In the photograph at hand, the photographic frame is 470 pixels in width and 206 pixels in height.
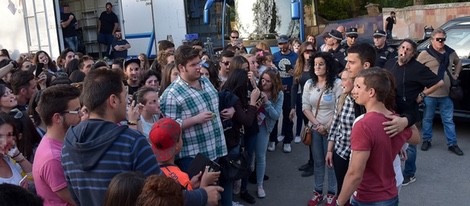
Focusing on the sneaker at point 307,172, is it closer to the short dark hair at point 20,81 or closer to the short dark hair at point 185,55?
the short dark hair at point 185,55

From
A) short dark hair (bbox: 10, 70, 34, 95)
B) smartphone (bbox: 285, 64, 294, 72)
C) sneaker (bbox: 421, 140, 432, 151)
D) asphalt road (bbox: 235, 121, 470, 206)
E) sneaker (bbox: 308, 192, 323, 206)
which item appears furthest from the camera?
smartphone (bbox: 285, 64, 294, 72)

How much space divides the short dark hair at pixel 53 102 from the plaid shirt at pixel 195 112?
1.11 m

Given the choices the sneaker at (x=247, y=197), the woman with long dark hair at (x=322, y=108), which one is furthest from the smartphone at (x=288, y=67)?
the sneaker at (x=247, y=197)

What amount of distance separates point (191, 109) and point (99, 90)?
5.03ft

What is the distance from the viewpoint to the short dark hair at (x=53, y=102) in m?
2.78

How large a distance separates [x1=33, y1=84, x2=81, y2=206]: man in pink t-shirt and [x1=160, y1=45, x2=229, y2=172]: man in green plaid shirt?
1.08 meters

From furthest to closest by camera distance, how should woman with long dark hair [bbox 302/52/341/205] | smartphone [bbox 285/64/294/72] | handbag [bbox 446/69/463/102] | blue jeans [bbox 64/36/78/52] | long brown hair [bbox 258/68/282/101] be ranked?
blue jeans [bbox 64/36/78/52]
smartphone [bbox 285/64/294/72]
handbag [bbox 446/69/463/102]
long brown hair [bbox 258/68/282/101]
woman with long dark hair [bbox 302/52/341/205]

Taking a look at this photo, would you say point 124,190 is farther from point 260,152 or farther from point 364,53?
point 260,152

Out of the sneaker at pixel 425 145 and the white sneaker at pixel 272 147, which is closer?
the sneaker at pixel 425 145

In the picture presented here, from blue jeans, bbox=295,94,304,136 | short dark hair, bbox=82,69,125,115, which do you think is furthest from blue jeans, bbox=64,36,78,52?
short dark hair, bbox=82,69,125,115

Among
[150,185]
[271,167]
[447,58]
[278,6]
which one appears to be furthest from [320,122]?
[278,6]

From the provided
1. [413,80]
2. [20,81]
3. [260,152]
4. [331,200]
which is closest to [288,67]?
[413,80]

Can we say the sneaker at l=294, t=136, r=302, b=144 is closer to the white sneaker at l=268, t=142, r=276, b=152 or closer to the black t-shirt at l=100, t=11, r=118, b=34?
the white sneaker at l=268, t=142, r=276, b=152

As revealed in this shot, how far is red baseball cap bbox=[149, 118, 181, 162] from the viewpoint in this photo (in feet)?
9.21
